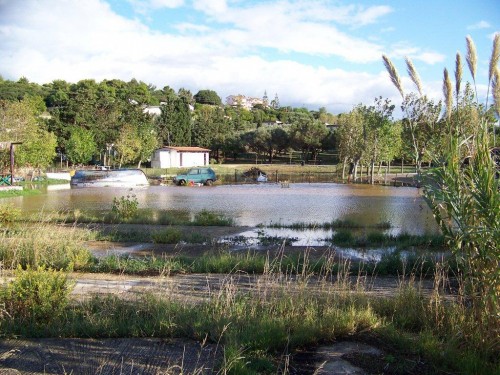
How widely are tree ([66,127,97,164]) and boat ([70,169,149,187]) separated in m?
13.1

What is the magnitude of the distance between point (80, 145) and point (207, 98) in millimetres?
134773

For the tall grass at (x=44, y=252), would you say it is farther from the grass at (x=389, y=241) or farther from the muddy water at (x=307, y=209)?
the muddy water at (x=307, y=209)

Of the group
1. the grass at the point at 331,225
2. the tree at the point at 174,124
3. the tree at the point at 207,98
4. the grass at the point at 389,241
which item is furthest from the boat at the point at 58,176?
the tree at the point at 207,98

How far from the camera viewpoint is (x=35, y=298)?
5.37 metres

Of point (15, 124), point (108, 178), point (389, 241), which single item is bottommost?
point (389, 241)

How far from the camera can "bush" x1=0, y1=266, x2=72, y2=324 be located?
5262 millimetres

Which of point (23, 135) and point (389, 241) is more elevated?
point (23, 135)

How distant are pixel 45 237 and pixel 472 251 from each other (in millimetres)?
7589

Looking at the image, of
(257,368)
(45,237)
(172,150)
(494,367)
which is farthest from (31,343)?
(172,150)

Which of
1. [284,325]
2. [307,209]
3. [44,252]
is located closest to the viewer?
[284,325]

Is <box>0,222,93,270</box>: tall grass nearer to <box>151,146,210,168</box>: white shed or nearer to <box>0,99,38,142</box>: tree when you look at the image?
<box>0,99,38,142</box>: tree

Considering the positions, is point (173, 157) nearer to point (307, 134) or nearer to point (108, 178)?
point (307, 134)

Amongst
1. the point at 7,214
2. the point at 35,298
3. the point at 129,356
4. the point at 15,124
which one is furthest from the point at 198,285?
the point at 15,124

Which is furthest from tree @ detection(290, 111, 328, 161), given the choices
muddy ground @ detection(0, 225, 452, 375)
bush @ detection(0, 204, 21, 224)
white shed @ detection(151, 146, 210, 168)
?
muddy ground @ detection(0, 225, 452, 375)
